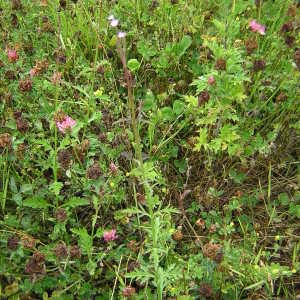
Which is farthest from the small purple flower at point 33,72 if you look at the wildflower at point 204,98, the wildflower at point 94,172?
the wildflower at point 204,98

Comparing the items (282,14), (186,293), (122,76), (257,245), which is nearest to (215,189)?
(257,245)

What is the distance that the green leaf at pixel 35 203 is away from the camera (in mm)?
1835

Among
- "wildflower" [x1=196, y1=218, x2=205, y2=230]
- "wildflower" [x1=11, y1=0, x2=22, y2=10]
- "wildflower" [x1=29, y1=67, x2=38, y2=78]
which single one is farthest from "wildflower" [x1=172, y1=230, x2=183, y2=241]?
"wildflower" [x1=11, y1=0, x2=22, y2=10]

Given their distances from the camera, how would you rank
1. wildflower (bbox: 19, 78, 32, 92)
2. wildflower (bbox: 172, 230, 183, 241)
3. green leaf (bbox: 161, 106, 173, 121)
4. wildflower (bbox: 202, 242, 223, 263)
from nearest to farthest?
wildflower (bbox: 202, 242, 223, 263) → wildflower (bbox: 172, 230, 183, 241) → wildflower (bbox: 19, 78, 32, 92) → green leaf (bbox: 161, 106, 173, 121)

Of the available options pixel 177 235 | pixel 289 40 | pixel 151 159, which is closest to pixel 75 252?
pixel 177 235

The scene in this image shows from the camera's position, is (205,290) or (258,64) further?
(258,64)

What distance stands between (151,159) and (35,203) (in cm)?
59

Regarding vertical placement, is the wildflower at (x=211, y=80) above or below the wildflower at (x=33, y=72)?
above

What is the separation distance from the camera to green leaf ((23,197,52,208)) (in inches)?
72.2

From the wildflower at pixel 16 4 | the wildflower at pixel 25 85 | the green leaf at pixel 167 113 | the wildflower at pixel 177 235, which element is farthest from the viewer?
the wildflower at pixel 16 4

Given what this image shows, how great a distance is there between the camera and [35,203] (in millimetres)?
1840

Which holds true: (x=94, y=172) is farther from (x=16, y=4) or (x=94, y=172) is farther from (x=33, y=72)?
(x=16, y=4)

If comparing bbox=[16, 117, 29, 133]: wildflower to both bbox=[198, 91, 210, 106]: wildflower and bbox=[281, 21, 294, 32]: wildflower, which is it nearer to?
bbox=[198, 91, 210, 106]: wildflower

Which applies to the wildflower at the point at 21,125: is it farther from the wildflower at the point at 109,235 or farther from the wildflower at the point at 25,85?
the wildflower at the point at 109,235
